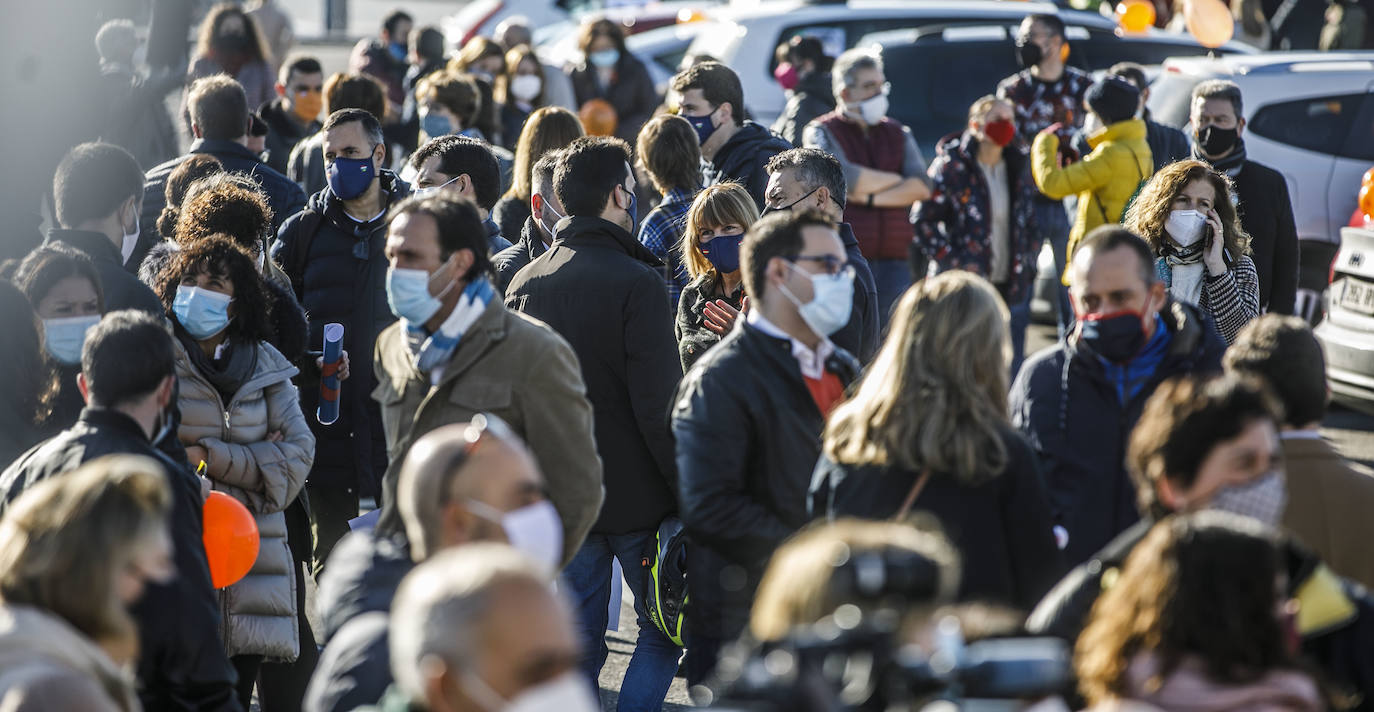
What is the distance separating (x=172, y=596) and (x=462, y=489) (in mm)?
803

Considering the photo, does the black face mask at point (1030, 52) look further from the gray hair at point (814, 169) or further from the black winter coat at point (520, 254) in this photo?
the black winter coat at point (520, 254)

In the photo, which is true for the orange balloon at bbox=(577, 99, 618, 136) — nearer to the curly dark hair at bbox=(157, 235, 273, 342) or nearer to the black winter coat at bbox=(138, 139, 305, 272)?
the black winter coat at bbox=(138, 139, 305, 272)

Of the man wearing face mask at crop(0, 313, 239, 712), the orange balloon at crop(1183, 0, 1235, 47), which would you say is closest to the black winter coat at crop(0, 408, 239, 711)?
the man wearing face mask at crop(0, 313, 239, 712)

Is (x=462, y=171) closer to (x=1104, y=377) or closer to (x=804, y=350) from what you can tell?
(x=804, y=350)

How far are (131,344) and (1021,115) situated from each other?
6922 millimetres

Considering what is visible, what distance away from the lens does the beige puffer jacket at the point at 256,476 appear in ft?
15.8

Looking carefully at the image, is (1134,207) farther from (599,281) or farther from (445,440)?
(445,440)

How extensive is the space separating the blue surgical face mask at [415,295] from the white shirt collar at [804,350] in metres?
0.80

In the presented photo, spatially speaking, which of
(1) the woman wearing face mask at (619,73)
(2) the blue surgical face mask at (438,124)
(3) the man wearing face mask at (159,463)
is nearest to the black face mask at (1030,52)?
(1) the woman wearing face mask at (619,73)

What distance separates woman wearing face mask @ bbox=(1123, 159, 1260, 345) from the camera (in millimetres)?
5941

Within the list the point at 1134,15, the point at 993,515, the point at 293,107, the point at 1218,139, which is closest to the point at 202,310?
the point at 993,515

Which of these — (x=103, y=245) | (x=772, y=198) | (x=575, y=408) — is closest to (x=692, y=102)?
(x=772, y=198)

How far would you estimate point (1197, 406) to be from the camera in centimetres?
325

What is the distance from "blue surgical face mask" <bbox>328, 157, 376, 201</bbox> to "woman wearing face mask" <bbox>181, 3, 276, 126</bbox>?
4953mm
